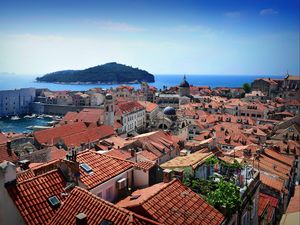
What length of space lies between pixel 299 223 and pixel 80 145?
2524 cm

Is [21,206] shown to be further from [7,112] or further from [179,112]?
[7,112]

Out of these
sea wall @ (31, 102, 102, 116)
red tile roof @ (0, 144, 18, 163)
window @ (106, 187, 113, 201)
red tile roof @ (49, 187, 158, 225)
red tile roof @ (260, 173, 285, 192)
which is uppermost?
red tile roof @ (49, 187, 158, 225)

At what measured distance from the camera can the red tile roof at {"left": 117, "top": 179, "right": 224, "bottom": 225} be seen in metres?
7.82

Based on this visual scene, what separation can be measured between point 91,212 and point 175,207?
215 cm

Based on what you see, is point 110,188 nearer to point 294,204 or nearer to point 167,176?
point 167,176

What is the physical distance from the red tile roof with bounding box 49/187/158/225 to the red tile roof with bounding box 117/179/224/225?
605mm

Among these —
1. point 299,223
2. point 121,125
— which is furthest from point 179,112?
point 299,223

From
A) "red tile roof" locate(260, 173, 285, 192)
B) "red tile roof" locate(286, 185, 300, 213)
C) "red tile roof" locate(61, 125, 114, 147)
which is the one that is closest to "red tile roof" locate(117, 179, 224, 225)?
"red tile roof" locate(260, 173, 285, 192)

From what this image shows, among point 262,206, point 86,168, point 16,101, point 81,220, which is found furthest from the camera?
point 16,101

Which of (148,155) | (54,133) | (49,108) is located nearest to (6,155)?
(148,155)

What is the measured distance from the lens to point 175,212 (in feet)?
26.6

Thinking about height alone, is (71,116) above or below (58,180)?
below

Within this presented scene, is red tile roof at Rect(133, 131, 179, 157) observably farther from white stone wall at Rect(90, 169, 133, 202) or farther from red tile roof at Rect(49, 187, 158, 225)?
red tile roof at Rect(49, 187, 158, 225)

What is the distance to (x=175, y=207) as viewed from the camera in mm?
8320
